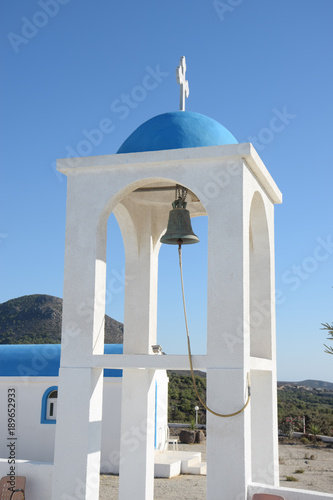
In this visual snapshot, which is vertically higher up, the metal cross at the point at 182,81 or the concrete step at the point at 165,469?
the metal cross at the point at 182,81

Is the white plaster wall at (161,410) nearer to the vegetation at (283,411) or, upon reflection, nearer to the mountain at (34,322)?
the vegetation at (283,411)

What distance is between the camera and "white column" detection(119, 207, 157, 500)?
791 cm

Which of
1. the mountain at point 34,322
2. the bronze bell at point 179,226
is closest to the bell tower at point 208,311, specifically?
the bronze bell at point 179,226

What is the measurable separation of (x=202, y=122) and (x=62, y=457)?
4374mm

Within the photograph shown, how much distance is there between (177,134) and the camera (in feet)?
23.8

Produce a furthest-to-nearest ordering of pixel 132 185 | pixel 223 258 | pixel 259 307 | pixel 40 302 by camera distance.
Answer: pixel 40 302 → pixel 259 307 → pixel 132 185 → pixel 223 258

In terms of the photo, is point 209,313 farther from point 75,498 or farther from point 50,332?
point 50,332

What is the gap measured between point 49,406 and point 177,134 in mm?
9899

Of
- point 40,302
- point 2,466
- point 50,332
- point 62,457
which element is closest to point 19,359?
point 2,466

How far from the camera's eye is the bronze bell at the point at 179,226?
25.3 feet

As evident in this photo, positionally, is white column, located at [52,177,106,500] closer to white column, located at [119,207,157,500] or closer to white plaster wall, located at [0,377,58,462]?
white column, located at [119,207,157,500]

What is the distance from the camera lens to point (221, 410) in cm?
634

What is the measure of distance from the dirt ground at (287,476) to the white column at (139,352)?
3.53 m

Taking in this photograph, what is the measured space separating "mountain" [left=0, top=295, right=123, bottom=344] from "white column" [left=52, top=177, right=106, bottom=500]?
33.8m
